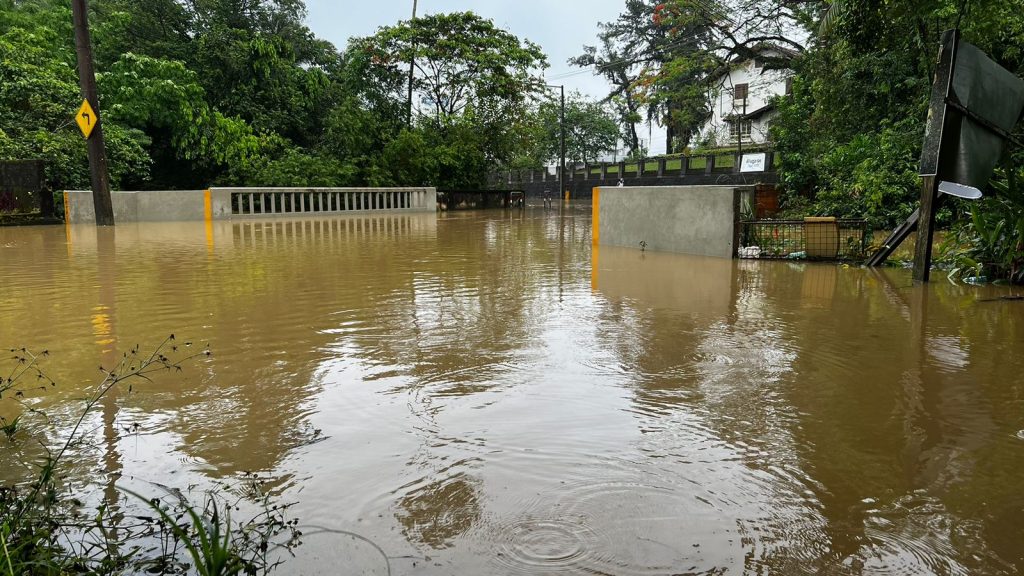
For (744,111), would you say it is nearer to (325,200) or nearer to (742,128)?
(742,128)

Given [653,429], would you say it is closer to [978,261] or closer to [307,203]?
[978,261]

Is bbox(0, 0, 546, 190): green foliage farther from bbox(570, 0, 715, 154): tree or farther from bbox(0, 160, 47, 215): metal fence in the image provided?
bbox(570, 0, 715, 154): tree

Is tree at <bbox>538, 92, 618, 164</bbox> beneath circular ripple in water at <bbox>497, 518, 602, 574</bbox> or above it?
above

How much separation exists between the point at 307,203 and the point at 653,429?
79.2ft

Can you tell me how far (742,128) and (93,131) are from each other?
4704cm

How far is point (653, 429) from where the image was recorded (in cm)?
376

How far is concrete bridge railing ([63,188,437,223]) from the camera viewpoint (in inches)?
843

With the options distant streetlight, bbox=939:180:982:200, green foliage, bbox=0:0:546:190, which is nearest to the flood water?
distant streetlight, bbox=939:180:982:200

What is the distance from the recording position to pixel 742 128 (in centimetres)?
5588

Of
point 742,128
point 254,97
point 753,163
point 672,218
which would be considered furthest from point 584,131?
point 672,218

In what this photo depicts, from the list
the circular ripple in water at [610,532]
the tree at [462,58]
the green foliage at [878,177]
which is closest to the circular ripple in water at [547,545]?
the circular ripple in water at [610,532]

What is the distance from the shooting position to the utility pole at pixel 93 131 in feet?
58.0

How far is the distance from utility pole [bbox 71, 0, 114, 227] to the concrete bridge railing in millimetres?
1168

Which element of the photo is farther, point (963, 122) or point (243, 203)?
point (243, 203)
